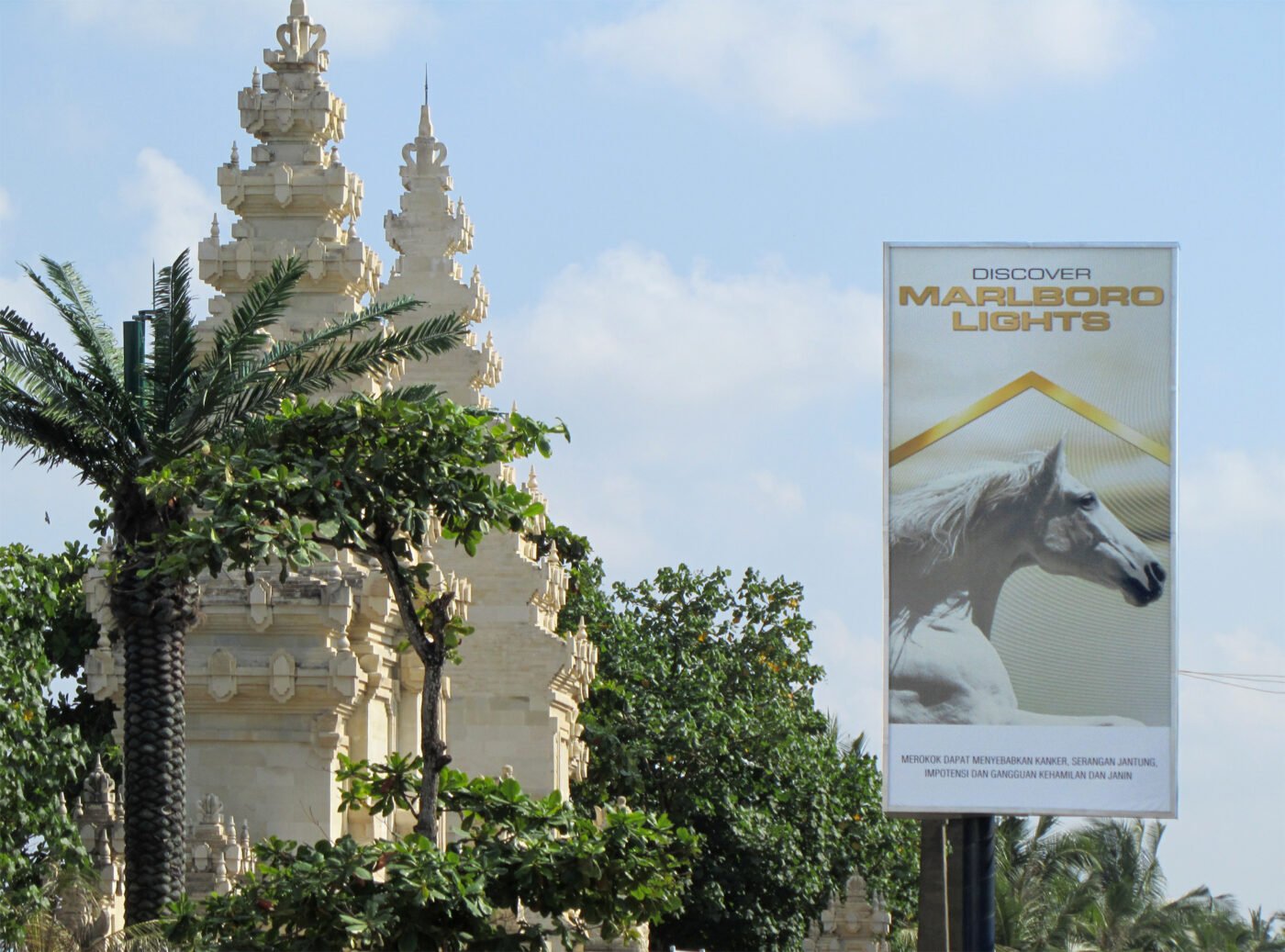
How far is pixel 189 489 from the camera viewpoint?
2078 cm

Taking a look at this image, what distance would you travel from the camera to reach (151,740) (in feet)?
84.0

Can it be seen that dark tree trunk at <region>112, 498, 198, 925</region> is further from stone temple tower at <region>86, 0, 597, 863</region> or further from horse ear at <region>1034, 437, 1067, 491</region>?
horse ear at <region>1034, 437, 1067, 491</region>

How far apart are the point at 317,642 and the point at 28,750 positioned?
152 inches

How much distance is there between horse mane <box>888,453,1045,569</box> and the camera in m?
21.9

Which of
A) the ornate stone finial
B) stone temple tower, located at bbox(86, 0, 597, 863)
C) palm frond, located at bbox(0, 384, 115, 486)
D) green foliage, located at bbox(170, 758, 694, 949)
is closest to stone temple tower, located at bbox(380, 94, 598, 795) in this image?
stone temple tower, located at bbox(86, 0, 597, 863)

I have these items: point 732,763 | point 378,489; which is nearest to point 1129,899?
point 732,763

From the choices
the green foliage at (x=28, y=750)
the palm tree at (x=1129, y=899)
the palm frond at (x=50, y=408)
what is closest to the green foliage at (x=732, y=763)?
the palm tree at (x=1129, y=899)

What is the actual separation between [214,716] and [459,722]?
948 cm

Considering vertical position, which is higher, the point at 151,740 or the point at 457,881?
the point at 151,740

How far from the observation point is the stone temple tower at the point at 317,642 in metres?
29.9

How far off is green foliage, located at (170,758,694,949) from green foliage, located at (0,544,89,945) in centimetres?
759

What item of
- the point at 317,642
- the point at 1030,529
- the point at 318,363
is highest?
the point at 318,363

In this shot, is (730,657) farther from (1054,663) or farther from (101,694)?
(1054,663)

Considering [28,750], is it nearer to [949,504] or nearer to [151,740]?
[151,740]
